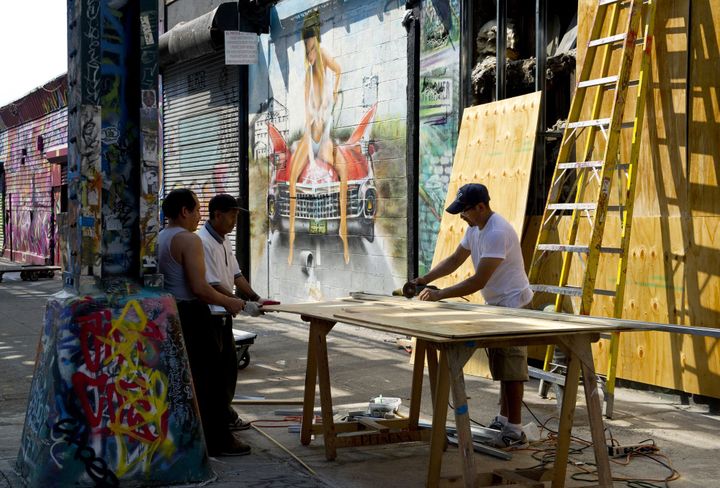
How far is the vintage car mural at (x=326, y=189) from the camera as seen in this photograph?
13555 mm

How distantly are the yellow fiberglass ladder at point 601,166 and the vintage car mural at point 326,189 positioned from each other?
173 inches

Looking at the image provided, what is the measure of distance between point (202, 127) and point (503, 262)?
13506 mm

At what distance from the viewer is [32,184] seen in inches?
1284

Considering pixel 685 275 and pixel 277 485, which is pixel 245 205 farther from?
pixel 277 485

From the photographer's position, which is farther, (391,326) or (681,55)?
(681,55)

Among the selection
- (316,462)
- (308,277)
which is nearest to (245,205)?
(308,277)

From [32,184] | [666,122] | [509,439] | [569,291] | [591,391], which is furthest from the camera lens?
[32,184]

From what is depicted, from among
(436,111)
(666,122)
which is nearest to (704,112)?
(666,122)

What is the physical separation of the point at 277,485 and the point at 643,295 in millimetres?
4103

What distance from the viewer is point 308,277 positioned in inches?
608

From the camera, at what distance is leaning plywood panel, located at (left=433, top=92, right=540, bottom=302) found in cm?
961

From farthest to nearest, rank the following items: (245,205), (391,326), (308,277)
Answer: (245,205), (308,277), (391,326)

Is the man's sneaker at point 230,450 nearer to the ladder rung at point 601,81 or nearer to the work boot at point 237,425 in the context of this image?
the work boot at point 237,425

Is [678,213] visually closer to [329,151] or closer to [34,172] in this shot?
[329,151]
